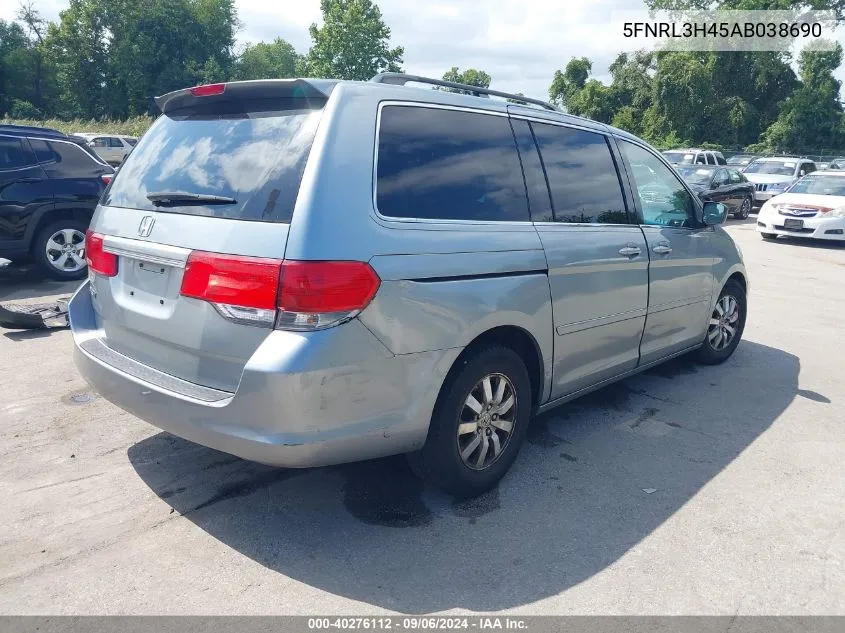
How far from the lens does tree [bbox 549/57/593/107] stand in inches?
2685

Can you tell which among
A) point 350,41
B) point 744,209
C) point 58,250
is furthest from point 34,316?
point 350,41

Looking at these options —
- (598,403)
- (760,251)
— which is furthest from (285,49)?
(598,403)

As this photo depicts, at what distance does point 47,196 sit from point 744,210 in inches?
725

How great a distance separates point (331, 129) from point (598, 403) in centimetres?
302

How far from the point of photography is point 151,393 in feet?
9.66

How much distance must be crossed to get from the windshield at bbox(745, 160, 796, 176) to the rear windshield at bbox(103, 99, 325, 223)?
23.3 metres

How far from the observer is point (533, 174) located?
3.70m

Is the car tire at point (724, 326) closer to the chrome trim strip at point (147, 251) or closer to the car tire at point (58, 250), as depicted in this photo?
the chrome trim strip at point (147, 251)

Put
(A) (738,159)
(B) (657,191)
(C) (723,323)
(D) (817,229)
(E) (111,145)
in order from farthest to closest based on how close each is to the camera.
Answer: (A) (738,159) → (E) (111,145) → (D) (817,229) → (C) (723,323) → (B) (657,191)

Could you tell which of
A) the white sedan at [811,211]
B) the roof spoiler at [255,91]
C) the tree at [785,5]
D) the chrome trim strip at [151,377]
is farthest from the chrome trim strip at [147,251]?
the tree at [785,5]

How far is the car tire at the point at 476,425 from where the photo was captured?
312 cm

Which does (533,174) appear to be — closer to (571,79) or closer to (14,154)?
(14,154)

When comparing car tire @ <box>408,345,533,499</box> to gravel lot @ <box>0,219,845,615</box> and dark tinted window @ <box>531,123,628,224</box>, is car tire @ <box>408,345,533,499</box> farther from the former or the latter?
dark tinted window @ <box>531,123,628,224</box>

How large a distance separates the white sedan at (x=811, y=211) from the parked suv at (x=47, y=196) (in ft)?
43.3
